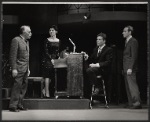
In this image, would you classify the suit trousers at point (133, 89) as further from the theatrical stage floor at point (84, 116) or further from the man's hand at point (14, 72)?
the man's hand at point (14, 72)

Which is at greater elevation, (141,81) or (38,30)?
(38,30)

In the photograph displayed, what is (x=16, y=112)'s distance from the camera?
8242mm

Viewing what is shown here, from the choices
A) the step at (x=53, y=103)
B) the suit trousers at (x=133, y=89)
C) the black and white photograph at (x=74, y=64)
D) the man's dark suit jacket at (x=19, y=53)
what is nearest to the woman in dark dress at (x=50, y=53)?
the black and white photograph at (x=74, y=64)

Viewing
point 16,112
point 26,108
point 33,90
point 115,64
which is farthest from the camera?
point 33,90

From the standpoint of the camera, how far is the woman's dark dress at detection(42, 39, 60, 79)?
970 cm

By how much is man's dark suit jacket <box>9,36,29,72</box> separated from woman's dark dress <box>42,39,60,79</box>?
1154 mm

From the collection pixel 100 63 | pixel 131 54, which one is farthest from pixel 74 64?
pixel 131 54

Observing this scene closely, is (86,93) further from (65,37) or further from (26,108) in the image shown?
(65,37)

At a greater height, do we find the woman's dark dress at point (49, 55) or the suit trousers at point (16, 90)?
the woman's dark dress at point (49, 55)

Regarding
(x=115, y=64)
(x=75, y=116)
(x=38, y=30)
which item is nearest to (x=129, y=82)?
(x=115, y=64)

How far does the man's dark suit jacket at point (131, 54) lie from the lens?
905 centimetres

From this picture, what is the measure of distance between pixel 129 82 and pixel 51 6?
17.8 feet

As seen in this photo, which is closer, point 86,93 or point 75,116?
point 75,116

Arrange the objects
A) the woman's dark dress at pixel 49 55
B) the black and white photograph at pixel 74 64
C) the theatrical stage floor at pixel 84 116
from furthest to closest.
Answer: the woman's dark dress at pixel 49 55
the black and white photograph at pixel 74 64
the theatrical stage floor at pixel 84 116
